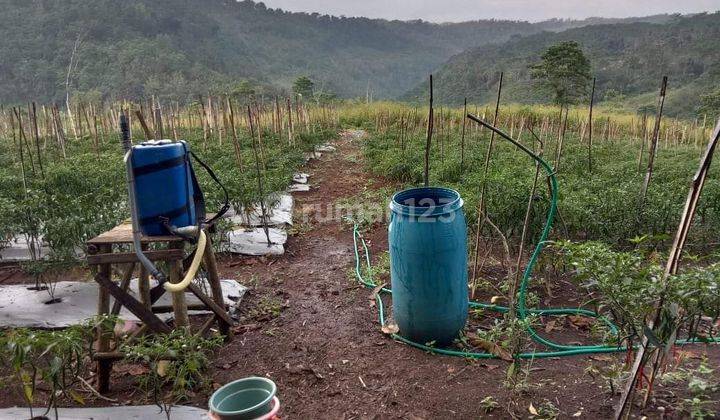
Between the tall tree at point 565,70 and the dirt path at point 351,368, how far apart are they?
85.9ft

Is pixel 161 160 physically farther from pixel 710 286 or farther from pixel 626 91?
pixel 626 91

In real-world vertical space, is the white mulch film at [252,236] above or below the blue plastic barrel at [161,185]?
below

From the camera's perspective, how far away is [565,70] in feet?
90.0

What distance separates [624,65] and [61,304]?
5094 cm

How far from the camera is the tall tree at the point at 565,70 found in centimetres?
2716

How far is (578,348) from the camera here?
10.2 feet

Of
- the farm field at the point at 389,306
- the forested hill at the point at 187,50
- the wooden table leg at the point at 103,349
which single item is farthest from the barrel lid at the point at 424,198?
the forested hill at the point at 187,50

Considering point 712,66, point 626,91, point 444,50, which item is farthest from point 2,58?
point 444,50

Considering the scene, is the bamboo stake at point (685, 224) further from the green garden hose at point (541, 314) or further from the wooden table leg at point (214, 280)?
the wooden table leg at point (214, 280)

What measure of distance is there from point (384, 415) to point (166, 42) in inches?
2181

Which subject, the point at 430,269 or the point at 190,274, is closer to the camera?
the point at 190,274

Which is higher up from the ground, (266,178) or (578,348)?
(266,178)

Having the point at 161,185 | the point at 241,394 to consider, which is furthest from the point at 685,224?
the point at 161,185

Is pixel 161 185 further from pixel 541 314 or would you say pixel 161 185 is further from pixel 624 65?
pixel 624 65
